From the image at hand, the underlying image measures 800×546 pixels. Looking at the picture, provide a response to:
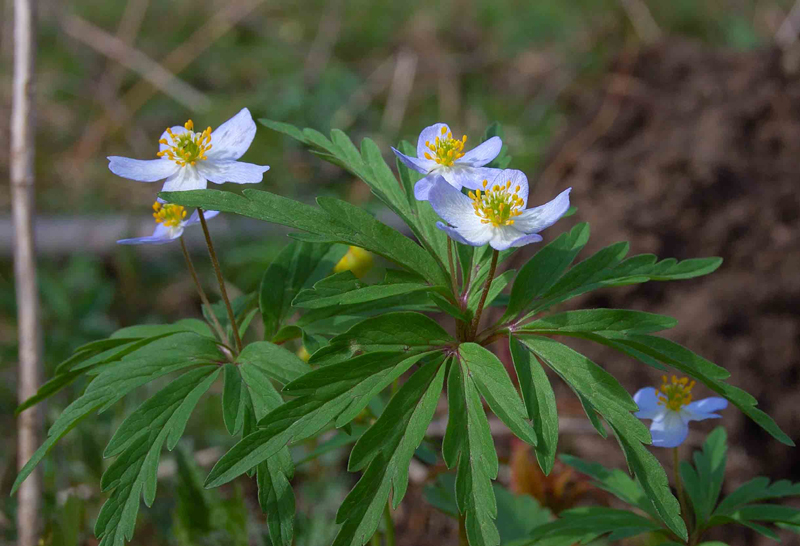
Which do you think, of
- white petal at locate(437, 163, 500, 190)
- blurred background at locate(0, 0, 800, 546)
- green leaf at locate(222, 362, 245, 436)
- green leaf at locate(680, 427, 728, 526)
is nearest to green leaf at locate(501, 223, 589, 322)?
white petal at locate(437, 163, 500, 190)

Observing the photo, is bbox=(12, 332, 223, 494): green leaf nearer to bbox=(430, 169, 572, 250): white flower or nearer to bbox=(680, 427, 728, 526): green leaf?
bbox=(430, 169, 572, 250): white flower

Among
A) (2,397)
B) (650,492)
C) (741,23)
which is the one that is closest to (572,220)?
(650,492)

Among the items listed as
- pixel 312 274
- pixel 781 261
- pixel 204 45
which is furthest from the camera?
pixel 204 45

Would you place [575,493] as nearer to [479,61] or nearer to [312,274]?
[312,274]

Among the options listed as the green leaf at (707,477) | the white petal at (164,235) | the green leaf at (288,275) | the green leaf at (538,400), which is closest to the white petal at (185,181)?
the white petal at (164,235)

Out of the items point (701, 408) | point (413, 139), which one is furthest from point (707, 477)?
point (413, 139)

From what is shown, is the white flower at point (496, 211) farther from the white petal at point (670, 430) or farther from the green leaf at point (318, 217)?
the white petal at point (670, 430)
